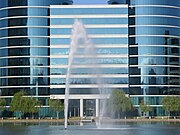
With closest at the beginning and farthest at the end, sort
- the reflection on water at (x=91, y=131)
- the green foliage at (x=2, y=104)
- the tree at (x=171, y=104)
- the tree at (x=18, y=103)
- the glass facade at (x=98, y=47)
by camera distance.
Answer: the reflection on water at (x=91, y=131) < the tree at (x=18, y=103) < the tree at (x=171, y=104) < the green foliage at (x=2, y=104) < the glass facade at (x=98, y=47)

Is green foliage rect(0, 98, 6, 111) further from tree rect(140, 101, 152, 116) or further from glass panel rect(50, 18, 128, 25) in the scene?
tree rect(140, 101, 152, 116)

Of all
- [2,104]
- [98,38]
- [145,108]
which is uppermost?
[98,38]

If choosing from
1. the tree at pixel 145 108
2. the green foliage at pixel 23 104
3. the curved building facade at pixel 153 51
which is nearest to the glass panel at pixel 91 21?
the curved building facade at pixel 153 51

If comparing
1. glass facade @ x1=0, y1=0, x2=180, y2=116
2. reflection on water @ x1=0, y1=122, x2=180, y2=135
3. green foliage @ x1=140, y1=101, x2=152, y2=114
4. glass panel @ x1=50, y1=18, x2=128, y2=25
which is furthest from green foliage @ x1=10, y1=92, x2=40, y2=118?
reflection on water @ x1=0, y1=122, x2=180, y2=135

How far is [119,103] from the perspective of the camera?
465 feet

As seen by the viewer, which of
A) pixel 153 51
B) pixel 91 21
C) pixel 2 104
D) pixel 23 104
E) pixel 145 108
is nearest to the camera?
pixel 23 104

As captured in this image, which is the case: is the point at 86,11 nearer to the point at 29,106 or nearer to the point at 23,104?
the point at 29,106

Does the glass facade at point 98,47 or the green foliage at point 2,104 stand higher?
the glass facade at point 98,47

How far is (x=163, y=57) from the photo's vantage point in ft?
529

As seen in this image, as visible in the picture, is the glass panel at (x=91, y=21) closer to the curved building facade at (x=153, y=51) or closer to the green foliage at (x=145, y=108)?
the curved building facade at (x=153, y=51)

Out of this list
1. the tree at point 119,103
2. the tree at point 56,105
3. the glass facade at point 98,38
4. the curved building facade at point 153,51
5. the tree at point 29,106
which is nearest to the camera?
the tree at point 119,103

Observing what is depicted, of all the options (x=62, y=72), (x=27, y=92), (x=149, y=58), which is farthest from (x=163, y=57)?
(x=27, y=92)

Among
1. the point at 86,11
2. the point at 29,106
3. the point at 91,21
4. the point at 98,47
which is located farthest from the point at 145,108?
the point at 86,11

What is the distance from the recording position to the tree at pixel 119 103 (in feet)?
458
